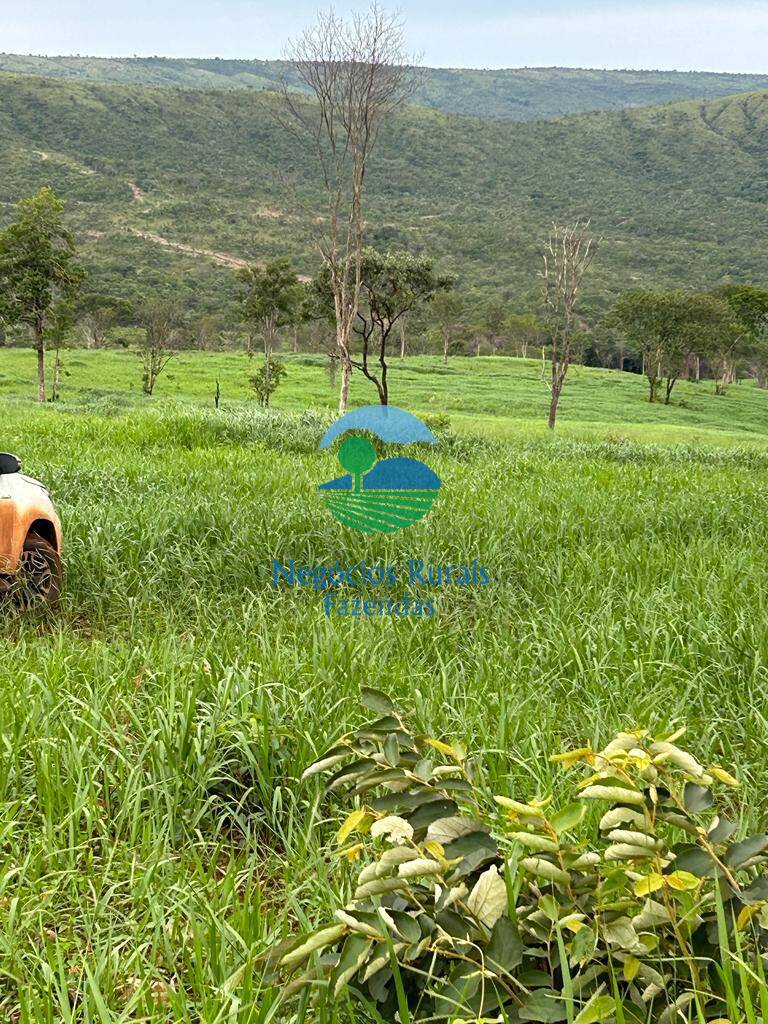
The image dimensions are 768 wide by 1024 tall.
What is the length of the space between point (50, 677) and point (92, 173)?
12564 centimetres

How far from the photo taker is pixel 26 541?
4129mm

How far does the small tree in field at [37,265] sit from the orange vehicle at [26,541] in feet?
82.4

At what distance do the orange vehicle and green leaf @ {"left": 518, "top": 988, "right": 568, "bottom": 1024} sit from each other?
369 cm

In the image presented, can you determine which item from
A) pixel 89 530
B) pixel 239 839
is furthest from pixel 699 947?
pixel 89 530

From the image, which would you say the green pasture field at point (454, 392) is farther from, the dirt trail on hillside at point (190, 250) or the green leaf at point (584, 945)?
the dirt trail on hillside at point (190, 250)

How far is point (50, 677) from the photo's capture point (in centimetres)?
295

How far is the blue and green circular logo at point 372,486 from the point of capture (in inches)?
231

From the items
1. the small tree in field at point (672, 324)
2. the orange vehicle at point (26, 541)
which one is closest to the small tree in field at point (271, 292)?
the small tree in field at point (672, 324)

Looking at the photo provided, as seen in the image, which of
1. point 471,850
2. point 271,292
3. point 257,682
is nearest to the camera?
point 471,850

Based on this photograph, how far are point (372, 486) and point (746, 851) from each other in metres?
5.95

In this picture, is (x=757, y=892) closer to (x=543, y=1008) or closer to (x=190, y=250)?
(x=543, y=1008)

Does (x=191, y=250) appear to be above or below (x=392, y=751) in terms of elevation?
above

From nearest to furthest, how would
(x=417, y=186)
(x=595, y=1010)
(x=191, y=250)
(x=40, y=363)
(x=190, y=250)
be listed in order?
(x=595, y=1010)
(x=40, y=363)
(x=190, y=250)
(x=191, y=250)
(x=417, y=186)

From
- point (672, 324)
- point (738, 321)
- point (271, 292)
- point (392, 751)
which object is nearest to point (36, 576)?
point (392, 751)
